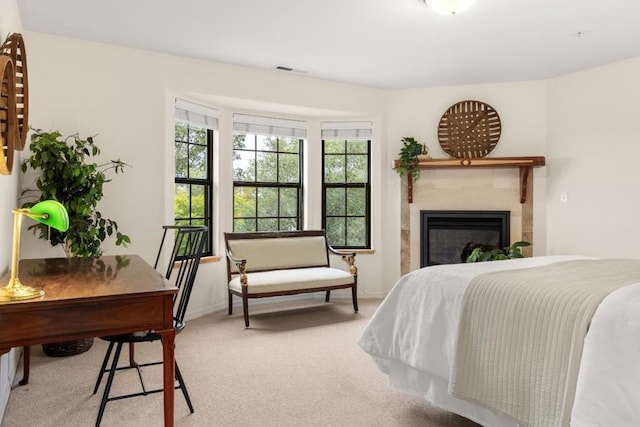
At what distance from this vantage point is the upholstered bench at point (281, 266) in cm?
407

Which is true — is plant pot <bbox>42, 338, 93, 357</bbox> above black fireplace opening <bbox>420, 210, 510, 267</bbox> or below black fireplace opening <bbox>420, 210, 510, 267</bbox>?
below

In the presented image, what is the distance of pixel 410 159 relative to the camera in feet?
16.4

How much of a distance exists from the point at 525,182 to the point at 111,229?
412 cm

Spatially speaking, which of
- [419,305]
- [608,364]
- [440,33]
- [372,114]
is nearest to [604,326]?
[608,364]

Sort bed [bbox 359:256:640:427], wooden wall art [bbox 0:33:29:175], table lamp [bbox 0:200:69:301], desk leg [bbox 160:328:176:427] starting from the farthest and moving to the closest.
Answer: wooden wall art [bbox 0:33:29:175]
desk leg [bbox 160:328:176:427]
table lamp [bbox 0:200:69:301]
bed [bbox 359:256:640:427]

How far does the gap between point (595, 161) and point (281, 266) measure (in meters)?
3.31

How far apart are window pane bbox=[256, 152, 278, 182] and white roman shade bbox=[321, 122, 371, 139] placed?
699mm

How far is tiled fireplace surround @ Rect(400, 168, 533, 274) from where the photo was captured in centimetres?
500

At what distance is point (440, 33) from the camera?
3629 mm

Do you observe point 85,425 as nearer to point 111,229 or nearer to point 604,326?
point 111,229

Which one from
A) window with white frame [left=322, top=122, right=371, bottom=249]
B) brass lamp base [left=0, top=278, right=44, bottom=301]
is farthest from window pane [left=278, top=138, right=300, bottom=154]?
brass lamp base [left=0, top=278, right=44, bottom=301]

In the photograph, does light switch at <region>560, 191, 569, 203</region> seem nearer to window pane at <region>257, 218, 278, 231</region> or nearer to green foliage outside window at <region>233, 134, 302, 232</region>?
green foliage outside window at <region>233, 134, 302, 232</region>

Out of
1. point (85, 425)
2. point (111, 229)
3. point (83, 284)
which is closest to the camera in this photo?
point (83, 284)

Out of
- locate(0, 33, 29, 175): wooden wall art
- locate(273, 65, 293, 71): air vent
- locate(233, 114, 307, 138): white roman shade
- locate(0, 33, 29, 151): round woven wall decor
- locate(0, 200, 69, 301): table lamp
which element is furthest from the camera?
locate(233, 114, 307, 138): white roman shade
